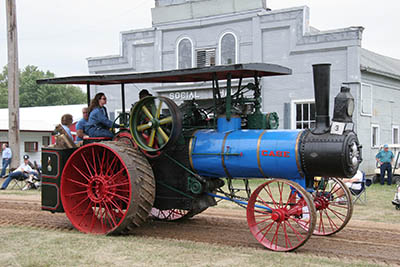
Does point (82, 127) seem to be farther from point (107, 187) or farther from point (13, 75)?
point (13, 75)

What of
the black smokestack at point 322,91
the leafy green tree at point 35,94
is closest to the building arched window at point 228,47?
the black smokestack at point 322,91

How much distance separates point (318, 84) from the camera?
657 cm

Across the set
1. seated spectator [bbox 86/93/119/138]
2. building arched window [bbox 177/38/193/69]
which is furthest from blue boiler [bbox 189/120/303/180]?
building arched window [bbox 177/38/193/69]

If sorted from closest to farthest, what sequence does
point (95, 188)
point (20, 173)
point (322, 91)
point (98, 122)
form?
point (322, 91), point (95, 188), point (98, 122), point (20, 173)

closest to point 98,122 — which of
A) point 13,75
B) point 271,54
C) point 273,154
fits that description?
point 273,154

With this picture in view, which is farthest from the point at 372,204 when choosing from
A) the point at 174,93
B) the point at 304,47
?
the point at 174,93

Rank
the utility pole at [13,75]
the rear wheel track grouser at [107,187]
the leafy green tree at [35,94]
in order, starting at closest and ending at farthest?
the rear wheel track grouser at [107,187], the utility pole at [13,75], the leafy green tree at [35,94]

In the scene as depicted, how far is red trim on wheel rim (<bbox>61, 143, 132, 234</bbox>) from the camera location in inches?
292

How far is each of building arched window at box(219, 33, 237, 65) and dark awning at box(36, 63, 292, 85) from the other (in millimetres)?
10014

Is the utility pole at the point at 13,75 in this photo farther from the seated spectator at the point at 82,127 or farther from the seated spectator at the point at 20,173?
the seated spectator at the point at 82,127

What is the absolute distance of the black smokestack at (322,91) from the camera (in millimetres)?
6543

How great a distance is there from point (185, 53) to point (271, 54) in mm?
3315

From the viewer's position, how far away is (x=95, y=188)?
7.58m

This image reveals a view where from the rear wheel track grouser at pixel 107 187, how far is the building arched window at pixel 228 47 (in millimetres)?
10890
